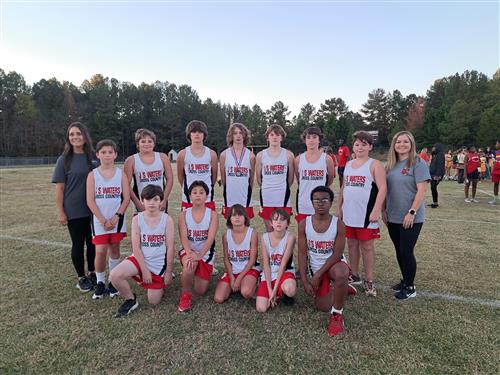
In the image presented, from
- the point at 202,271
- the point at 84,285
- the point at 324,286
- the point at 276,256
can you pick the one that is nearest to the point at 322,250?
the point at 324,286

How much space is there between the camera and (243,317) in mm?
3221

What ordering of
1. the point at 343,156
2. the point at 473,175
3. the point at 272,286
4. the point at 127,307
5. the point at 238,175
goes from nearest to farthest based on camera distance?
the point at 127,307, the point at 272,286, the point at 238,175, the point at 473,175, the point at 343,156

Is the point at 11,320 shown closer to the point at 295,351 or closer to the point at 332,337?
the point at 295,351

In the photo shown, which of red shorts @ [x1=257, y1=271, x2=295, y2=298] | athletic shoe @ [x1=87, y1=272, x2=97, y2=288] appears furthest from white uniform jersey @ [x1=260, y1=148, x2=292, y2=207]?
athletic shoe @ [x1=87, y1=272, x2=97, y2=288]

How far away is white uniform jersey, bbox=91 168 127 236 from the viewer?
12.4 feet

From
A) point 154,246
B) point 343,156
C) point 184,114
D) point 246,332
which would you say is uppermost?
point 184,114

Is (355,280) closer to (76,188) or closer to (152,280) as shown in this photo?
(152,280)

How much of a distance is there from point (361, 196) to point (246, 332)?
1932 mm

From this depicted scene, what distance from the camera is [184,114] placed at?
77000 mm

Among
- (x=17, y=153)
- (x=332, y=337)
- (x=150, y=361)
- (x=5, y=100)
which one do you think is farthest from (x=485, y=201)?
(x=5, y=100)

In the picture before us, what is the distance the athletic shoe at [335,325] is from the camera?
9.56 feet

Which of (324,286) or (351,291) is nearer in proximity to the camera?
(324,286)

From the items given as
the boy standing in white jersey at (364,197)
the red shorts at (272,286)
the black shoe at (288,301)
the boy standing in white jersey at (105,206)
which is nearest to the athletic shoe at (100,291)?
the boy standing in white jersey at (105,206)

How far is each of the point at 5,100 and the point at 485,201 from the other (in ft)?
266
